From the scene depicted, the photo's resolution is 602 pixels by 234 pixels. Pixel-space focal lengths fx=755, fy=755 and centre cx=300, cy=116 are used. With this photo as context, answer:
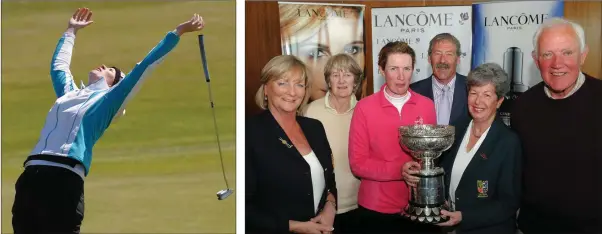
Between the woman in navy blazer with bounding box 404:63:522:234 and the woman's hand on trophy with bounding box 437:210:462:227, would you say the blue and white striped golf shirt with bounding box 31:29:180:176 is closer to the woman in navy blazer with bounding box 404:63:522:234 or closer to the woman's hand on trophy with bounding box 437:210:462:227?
the woman in navy blazer with bounding box 404:63:522:234

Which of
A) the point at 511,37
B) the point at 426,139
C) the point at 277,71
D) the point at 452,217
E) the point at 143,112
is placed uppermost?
the point at 511,37

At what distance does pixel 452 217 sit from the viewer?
3.35m

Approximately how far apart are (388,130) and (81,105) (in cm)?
136

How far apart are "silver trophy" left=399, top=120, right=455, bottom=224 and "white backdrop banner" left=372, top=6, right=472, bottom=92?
34cm

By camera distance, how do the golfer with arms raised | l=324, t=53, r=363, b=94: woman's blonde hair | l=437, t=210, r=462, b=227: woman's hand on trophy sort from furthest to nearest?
l=324, t=53, r=363, b=94: woman's blonde hair
l=437, t=210, r=462, b=227: woman's hand on trophy
the golfer with arms raised

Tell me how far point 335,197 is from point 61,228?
1211 millimetres

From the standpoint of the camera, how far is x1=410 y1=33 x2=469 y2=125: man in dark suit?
346 cm

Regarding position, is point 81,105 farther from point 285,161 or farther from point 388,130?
point 388,130

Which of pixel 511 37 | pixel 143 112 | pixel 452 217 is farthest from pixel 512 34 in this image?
pixel 143 112

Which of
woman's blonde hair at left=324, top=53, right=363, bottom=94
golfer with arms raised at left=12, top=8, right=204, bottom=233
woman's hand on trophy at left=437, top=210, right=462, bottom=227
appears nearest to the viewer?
golfer with arms raised at left=12, top=8, right=204, bottom=233

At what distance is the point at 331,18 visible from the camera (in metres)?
3.47

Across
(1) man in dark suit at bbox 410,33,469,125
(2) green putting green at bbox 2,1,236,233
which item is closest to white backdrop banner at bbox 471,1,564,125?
(1) man in dark suit at bbox 410,33,469,125

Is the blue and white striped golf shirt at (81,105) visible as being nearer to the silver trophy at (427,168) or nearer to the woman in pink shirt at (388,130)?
the woman in pink shirt at (388,130)

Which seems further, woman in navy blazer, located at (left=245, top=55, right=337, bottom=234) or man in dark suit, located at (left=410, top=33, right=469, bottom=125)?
man in dark suit, located at (left=410, top=33, right=469, bottom=125)
